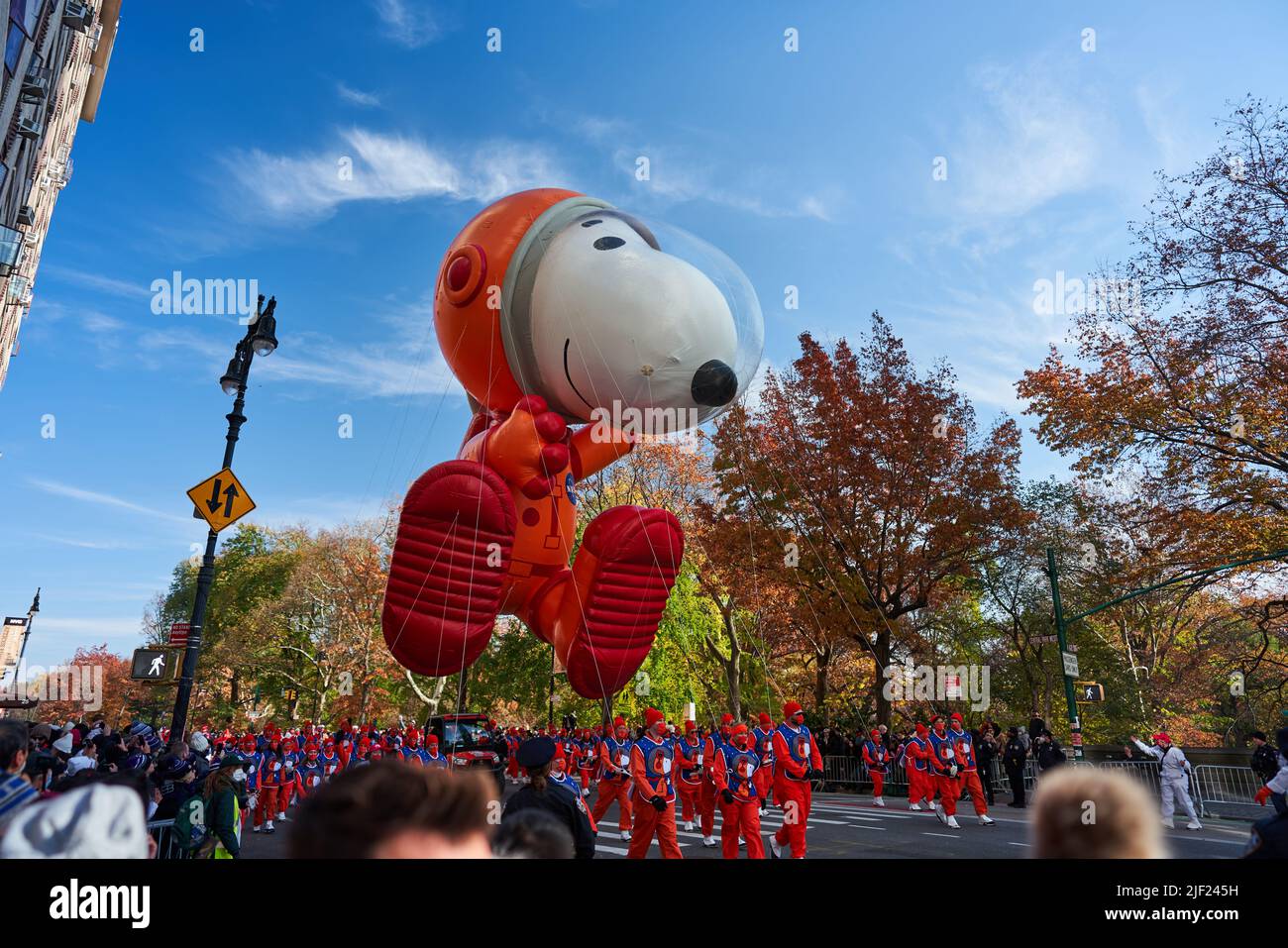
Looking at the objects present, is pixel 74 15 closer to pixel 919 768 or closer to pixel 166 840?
pixel 166 840

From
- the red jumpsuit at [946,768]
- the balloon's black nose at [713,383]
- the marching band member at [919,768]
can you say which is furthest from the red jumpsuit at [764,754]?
the marching band member at [919,768]

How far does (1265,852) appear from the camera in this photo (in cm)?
287

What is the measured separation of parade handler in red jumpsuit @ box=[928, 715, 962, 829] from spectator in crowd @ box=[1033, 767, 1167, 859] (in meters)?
13.2

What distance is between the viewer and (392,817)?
1.32 m

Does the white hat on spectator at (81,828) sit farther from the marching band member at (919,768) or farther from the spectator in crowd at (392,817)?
the marching band member at (919,768)

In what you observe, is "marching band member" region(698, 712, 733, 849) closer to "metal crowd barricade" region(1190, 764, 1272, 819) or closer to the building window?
"metal crowd barricade" region(1190, 764, 1272, 819)

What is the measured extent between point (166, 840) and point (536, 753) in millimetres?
4395


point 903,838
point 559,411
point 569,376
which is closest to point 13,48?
point 559,411

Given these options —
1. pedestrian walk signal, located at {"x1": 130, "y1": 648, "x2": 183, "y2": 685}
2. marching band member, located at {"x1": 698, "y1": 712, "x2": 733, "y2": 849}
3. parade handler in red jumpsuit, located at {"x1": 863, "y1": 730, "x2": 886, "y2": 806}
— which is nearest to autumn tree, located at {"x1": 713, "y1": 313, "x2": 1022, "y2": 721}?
parade handler in red jumpsuit, located at {"x1": 863, "y1": 730, "x2": 886, "y2": 806}

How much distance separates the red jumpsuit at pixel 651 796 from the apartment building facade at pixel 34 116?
1584cm

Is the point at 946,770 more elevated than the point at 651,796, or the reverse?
the point at 651,796
